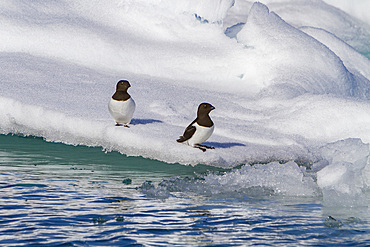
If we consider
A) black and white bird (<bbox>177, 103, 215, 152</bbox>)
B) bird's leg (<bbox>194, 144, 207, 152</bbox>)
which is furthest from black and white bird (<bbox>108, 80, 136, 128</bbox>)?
bird's leg (<bbox>194, 144, 207, 152</bbox>)

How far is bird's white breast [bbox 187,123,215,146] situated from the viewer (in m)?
6.07

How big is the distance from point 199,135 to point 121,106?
1131mm

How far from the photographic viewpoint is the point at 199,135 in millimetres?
6090

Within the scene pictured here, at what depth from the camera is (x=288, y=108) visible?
28.3 feet

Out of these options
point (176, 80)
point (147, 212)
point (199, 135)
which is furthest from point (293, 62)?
point (147, 212)

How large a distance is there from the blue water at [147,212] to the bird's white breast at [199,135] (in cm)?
38

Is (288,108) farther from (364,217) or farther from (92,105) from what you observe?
(364,217)

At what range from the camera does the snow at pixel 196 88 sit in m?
5.97

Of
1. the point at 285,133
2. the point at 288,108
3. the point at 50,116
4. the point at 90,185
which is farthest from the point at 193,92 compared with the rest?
the point at 90,185

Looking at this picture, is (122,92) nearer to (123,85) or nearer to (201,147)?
(123,85)

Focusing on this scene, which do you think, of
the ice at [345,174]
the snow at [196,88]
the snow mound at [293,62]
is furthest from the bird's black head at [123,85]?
the snow mound at [293,62]

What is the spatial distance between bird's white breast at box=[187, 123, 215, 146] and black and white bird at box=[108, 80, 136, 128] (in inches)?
37.9

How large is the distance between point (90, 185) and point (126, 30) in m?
7.20

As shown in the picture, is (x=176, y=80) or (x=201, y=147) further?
(x=176, y=80)
